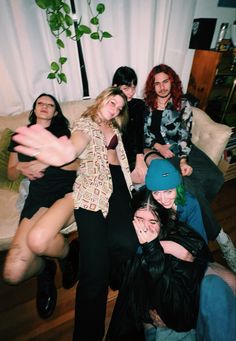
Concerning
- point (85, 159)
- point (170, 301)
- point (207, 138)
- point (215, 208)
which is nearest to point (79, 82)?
point (85, 159)

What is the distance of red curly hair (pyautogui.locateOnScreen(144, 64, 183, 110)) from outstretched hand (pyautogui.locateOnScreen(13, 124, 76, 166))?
145 centimetres

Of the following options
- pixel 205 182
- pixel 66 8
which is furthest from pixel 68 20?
pixel 205 182

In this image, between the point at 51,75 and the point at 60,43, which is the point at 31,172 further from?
the point at 60,43

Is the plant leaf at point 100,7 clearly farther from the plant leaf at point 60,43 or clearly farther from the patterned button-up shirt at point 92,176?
the patterned button-up shirt at point 92,176

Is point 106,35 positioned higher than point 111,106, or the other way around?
point 106,35

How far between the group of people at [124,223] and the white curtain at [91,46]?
2.05ft

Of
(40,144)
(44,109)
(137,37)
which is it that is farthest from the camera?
(137,37)

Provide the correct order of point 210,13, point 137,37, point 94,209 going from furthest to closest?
point 210,13
point 137,37
point 94,209

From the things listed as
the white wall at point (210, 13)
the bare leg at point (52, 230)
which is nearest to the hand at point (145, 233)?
the bare leg at point (52, 230)

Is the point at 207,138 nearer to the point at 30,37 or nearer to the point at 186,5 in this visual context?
the point at 186,5

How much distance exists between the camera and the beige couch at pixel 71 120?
5.08ft

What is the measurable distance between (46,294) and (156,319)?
2.73 ft

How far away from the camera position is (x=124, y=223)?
1.41m

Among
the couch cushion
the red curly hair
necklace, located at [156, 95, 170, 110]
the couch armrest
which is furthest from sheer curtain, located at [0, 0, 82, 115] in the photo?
the couch armrest
